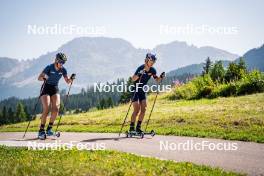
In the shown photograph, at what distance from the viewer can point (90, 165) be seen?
853 centimetres

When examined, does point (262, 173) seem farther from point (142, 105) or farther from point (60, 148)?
point (142, 105)

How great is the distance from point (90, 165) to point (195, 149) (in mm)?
3941

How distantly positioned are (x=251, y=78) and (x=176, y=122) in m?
9.75

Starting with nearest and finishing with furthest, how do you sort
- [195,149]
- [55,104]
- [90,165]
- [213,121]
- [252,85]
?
[90,165] < [195,149] < [55,104] < [213,121] < [252,85]

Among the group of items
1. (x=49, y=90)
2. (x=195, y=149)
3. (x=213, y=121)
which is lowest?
(x=195, y=149)

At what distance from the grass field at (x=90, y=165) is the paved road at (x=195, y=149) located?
853mm

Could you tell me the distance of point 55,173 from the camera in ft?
26.1

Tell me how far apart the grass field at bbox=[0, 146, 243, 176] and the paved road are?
33.6 inches

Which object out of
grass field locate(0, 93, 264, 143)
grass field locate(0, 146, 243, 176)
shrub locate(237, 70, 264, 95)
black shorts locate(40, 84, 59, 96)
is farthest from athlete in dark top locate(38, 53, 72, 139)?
shrub locate(237, 70, 264, 95)

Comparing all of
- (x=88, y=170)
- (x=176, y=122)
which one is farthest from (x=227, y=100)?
(x=88, y=170)

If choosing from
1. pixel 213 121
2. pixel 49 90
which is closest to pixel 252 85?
pixel 213 121

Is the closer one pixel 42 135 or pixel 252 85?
pixel 42 135

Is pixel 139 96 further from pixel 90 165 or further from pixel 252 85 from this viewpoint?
pixel 252 85

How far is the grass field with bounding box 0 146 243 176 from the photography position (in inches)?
315
